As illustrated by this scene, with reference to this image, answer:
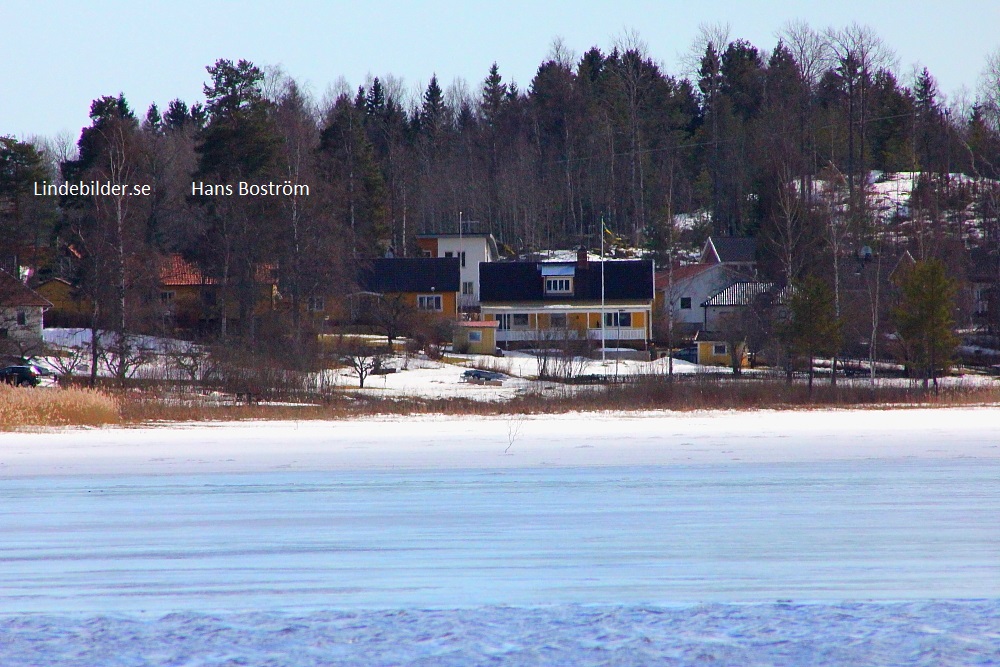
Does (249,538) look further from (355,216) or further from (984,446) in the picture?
(355,216)

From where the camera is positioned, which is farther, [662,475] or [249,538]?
[662,475]

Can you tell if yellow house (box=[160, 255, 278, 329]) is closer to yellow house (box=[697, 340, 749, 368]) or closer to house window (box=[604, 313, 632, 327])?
house window (box=[604, 313, 632, 327])

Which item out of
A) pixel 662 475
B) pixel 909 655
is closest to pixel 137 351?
pixel 662 475

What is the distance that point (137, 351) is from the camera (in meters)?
33.4

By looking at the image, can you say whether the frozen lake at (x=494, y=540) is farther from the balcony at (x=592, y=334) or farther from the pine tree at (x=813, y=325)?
the balcony at (x=592, y=334)

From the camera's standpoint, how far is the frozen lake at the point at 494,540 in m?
6.30

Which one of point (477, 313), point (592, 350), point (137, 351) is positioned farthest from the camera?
point (477, 313)

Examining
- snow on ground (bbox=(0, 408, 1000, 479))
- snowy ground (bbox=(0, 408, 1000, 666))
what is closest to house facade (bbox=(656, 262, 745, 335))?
snow on ground (bbox=(0, 408, 1000, 479))

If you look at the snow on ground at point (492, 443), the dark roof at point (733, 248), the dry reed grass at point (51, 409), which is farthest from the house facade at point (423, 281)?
the dry reed grass at point (51, 409)

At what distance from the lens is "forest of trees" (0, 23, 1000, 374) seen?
145ft

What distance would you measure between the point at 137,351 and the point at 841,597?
101ft

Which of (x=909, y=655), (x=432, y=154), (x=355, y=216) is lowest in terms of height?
(x=909, y=655)

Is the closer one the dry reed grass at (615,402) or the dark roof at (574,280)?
the dry reed grass at (615,402)

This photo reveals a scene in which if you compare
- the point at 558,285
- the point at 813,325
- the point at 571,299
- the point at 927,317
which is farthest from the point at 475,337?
the point at 927,317
